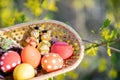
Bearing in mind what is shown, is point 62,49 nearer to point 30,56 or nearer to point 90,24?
point 30,56

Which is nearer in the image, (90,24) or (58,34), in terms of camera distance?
(58,34)

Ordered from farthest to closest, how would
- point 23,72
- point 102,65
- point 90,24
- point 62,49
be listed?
point 90,24, point 102,65, point 62,49, point 23,72

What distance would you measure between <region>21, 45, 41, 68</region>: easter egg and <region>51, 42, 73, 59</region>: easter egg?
0.11 metres

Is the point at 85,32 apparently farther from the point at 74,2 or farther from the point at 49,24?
the point at 49,24

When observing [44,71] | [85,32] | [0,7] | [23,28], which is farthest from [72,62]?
[85,32]

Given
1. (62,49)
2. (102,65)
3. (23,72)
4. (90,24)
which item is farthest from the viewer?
(90,24)

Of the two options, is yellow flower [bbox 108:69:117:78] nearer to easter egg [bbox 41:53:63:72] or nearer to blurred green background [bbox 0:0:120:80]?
blurred green background [bbox 0:0:120:80]

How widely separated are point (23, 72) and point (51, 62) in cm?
15

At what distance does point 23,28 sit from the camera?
7.23 feet

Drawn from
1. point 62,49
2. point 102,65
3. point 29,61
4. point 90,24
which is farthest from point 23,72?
point 90,24

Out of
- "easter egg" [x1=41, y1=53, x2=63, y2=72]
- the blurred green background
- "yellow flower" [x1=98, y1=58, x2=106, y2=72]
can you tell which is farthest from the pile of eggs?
"yellow flower" [x1=98, y1=58, x2=106, y2=72]

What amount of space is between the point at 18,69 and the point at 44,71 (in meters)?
0.14

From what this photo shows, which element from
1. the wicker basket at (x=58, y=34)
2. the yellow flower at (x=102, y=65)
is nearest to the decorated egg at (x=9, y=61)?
the wicker basket at (x=58, y=34)

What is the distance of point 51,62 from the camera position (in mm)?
→ 2066
